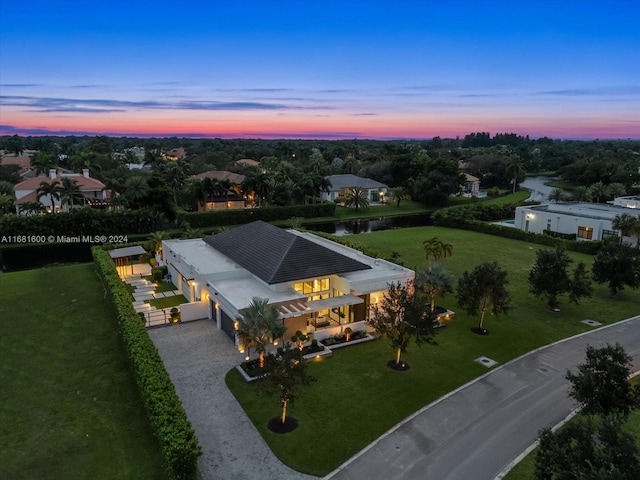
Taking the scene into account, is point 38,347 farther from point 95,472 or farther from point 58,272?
point 58,272

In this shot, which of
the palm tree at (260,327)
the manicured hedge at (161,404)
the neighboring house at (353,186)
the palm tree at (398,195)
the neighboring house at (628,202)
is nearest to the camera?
the manicured hedge at (161,404)

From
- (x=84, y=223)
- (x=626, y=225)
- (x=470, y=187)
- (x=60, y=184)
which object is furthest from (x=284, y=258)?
(x=470, y=187)

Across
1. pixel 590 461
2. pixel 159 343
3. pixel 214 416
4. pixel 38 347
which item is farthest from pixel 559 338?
pixel 38 347

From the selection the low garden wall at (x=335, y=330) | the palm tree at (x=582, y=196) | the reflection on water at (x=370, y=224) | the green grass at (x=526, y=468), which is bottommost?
the reflection on water at (x=370, y=224)

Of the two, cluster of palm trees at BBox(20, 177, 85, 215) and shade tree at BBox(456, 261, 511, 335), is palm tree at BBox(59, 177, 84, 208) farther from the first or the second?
shade tree at BBox(456, 261, 511, 335)

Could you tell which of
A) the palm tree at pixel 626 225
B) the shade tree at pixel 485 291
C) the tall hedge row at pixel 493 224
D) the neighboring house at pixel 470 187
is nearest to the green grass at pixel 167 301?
the shade tree at pixel 485 291

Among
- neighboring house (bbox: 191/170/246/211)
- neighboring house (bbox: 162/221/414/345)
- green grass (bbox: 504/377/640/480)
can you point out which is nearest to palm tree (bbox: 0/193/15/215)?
neighboring house (bbox: 191/170/246/211)

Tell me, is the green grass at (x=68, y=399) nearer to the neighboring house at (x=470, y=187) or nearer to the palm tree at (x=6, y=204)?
the palm tree at (x=6, y=204)
